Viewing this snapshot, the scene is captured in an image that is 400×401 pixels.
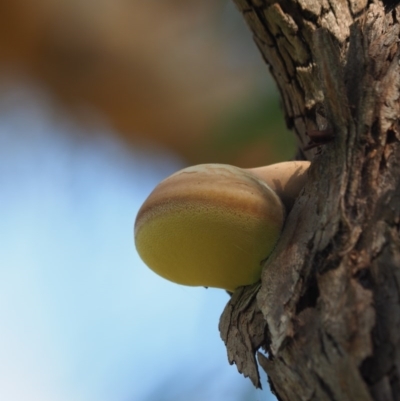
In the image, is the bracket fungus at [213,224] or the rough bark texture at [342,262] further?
the bracket fungus at [213,224]

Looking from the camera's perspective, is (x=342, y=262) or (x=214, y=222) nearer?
(x=342, y=262)

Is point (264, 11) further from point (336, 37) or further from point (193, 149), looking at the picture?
point (193, 149)

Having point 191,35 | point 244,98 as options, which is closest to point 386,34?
point 244,98

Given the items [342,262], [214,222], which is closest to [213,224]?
[214,222]

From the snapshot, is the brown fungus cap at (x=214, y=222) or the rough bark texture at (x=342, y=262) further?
the brown fungus cap at (x=214, y=222)

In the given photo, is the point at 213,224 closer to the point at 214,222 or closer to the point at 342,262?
the point at 214,222

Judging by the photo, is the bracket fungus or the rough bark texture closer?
the rough bark texture
